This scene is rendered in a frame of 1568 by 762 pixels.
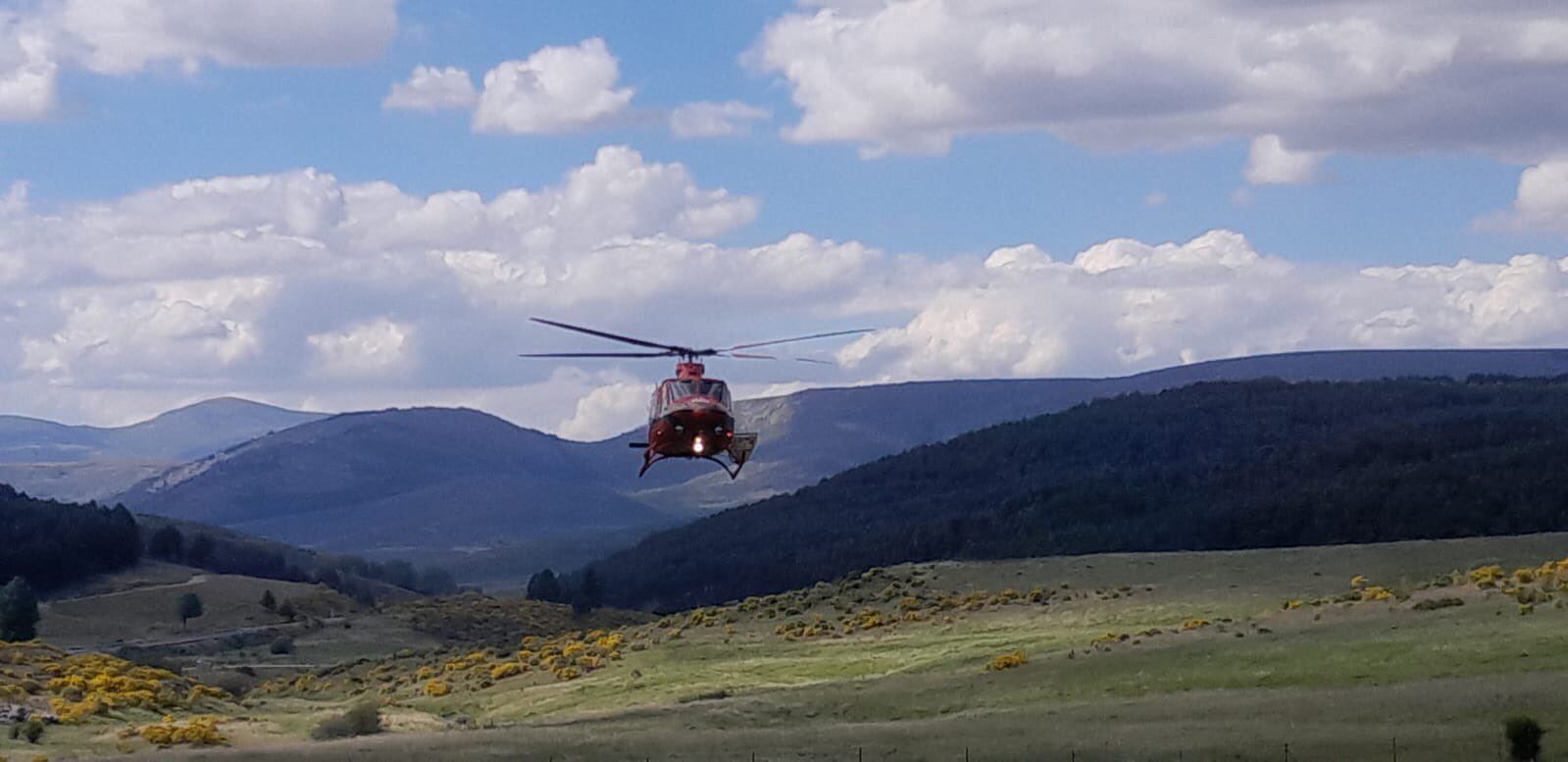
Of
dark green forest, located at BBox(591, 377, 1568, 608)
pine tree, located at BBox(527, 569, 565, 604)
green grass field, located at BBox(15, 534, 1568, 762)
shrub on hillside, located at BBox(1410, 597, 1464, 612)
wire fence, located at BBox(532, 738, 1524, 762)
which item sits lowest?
wire fence, located at BBox(532, 738, 1524, 762)

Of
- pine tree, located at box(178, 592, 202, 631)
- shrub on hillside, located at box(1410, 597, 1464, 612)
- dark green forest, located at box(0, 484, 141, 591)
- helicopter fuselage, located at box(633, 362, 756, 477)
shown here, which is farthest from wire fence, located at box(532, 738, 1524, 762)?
dark green forest, located at box(0, 484, 141, 591)

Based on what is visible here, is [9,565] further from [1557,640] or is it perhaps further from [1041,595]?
[1557,640]

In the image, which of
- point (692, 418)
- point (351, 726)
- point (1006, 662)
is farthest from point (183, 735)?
point (1006, 662)

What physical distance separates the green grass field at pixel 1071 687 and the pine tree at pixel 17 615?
32662 millimetres

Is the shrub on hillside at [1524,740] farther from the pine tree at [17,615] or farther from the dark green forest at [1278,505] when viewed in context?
the pine tree at [17,615]

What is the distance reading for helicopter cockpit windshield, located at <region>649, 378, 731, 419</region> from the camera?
53469 millimetres

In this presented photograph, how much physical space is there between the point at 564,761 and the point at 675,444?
10.9m

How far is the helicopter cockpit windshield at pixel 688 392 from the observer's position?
53469mm

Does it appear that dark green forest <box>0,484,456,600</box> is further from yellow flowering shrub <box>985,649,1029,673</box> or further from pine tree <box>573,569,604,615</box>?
yellow flowering shrub <box>985,649,1029,673</box>

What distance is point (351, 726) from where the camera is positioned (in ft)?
185

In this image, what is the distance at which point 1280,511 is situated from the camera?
479 feet

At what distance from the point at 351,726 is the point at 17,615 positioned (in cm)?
6430

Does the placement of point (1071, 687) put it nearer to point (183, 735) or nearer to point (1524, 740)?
point (1524, 740)

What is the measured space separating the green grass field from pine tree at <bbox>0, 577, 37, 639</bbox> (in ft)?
107
